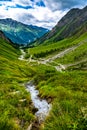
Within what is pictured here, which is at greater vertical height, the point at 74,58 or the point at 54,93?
the point at 74,58

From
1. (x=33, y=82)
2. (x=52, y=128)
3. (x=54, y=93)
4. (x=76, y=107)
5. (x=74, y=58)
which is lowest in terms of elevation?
(x=52, y=128)

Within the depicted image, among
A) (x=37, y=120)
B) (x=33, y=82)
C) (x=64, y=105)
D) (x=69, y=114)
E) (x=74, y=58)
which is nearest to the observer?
(x=69, y=114)

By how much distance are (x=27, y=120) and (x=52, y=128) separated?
11.5 metres

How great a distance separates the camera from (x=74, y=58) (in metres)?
194

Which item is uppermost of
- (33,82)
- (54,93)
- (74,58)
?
(74,58)

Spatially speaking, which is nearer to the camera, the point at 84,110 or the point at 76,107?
the point at 84,110

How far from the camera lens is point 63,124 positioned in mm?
15688

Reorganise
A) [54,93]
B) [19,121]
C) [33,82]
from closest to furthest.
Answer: [19,121], [54,93], [33,82]

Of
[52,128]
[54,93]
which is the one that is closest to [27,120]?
[52,128]

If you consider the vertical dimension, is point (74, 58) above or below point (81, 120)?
above

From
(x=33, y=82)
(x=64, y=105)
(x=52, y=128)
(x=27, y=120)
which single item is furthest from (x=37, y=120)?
(x=33, y=82)

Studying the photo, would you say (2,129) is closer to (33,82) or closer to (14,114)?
(14,114)

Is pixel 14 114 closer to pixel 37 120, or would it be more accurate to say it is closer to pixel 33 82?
pixel 37 120

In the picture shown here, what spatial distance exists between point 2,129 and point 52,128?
3.79 m
